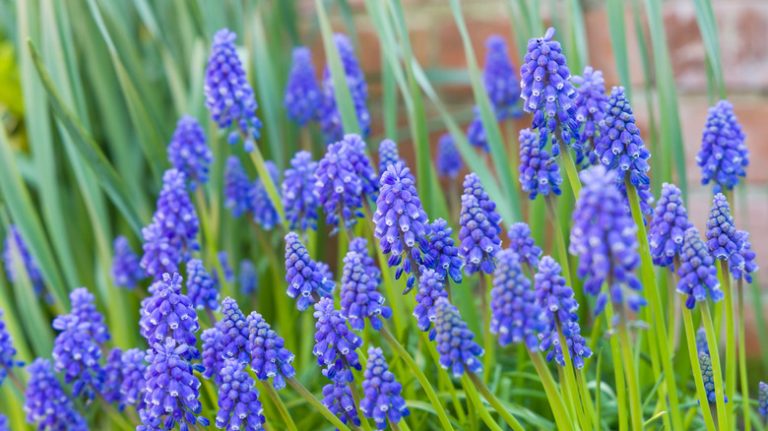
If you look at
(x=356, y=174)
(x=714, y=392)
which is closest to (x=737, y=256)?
(x=714, y=392)

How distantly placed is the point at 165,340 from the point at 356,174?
0.41 meters

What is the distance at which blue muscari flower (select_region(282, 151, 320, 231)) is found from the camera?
1801 mm

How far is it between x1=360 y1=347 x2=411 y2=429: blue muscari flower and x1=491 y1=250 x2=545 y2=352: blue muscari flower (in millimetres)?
198

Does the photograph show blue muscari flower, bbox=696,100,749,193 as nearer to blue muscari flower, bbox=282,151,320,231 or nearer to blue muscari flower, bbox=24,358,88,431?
blue muscari flower, bbox=282,151,320,231

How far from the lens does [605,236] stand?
97cm

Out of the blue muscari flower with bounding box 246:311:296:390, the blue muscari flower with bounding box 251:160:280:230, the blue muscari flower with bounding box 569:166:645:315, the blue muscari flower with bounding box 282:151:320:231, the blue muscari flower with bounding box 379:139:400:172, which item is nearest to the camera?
the blue muscari flower with bounding box 569:166:645:315

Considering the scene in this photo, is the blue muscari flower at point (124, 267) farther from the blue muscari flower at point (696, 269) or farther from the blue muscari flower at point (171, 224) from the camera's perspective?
the blue muscari flower at point (696, 269)

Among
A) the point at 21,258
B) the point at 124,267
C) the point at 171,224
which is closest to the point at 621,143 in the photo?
the point at 171,224

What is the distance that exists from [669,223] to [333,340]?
1.57 feet

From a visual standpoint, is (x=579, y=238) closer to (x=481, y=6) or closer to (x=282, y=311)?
(x=282, y=311)

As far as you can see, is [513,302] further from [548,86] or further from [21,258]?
[21,258]

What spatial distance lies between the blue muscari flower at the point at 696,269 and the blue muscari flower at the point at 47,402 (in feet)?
3.76

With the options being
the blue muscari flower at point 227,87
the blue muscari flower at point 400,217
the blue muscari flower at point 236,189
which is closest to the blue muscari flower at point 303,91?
the blue muscari flower at point 236,189

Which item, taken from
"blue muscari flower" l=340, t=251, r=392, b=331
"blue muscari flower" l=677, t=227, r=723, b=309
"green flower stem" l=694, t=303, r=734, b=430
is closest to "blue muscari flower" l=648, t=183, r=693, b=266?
"blue muscari flower" l=677, t=227, r=723, b=309
